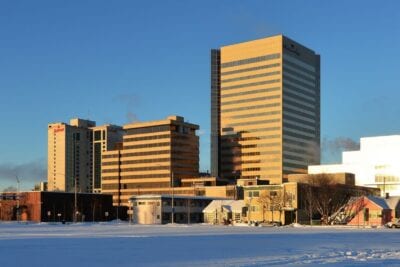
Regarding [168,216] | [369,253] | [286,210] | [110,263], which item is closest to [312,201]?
[286,210]

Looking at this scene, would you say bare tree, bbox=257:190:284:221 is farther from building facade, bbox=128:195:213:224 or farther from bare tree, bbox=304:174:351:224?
building facade, bbox=128:195:213:224

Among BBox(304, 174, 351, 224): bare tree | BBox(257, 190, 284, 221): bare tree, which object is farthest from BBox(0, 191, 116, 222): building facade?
BBox(304, 174, 351, 224): bare tree

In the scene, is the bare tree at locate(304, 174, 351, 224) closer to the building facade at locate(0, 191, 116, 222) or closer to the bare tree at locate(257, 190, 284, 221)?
the bare tree at locate(257, 190, 284, 221)

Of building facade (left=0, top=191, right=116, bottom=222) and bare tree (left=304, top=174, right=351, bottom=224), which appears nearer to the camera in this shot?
bare tree (left=304, top=174, right=351, bottom=224)

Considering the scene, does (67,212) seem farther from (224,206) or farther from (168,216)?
(224,206)

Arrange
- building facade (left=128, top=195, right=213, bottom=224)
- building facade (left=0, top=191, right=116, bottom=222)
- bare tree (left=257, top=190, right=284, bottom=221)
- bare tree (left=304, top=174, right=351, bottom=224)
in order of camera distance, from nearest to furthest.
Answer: bare tree (left=304, top=174, right=351, bottom=224) → bare tree (left=257, top=190, right=284, bottom=221) → building facade (left=128, top=195, right=213, bottom=224) → building facade (left=0, top=191, right=116, bottom=222)

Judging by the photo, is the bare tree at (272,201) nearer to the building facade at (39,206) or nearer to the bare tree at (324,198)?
the bare tree at (324,198)

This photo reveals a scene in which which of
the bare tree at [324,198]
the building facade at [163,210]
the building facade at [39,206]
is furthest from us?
the building facade at [39,206]

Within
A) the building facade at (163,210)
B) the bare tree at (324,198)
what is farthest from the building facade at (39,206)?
the bare tree at (324,198)

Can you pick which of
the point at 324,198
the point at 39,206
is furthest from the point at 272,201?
the point at 39,206

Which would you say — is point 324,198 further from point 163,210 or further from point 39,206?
point 39,206

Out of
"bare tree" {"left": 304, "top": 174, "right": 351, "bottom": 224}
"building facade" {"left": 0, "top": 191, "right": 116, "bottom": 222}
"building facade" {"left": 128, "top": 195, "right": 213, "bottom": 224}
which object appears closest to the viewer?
"bare tree" {"left": 304, "top": 174, "right": 351, "bottom": 224}

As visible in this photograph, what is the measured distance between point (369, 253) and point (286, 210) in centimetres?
10984

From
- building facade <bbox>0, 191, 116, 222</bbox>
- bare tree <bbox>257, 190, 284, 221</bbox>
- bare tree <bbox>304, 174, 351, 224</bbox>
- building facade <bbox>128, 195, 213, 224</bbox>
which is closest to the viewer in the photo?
bare tree <bbox>304, 174, 351, 224</bbox>
